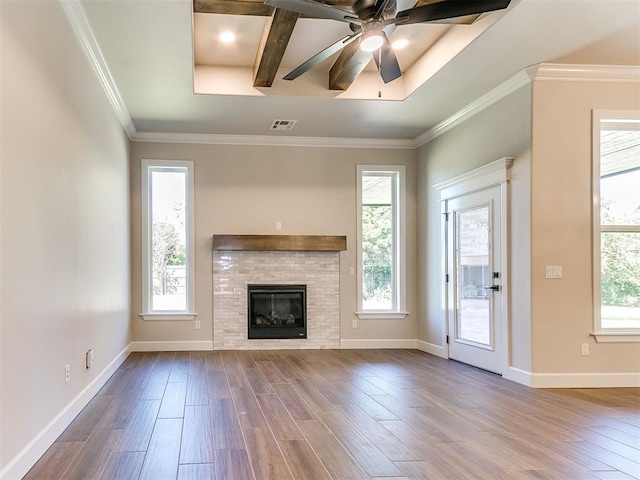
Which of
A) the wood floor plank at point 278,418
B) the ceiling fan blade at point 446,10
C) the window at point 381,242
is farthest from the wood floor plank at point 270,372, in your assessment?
the ceiling fan blade at point 446,10

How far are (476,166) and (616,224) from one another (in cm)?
151

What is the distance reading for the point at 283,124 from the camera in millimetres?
6332

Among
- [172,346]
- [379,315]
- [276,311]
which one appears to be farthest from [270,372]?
[379,315]

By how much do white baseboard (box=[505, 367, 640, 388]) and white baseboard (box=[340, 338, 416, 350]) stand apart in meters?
2.58

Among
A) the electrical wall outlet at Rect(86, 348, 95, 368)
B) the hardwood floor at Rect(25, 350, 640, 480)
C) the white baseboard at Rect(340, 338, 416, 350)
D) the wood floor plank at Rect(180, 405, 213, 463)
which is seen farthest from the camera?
the white baseboard at Rect(340, 338, 416, 350)

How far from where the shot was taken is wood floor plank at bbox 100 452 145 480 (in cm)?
259

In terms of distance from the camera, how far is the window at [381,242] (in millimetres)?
7137

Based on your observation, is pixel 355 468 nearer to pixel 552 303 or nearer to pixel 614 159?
pixel 552 303

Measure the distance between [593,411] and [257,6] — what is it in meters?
3.91

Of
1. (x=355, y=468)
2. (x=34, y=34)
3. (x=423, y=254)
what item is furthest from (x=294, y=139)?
(x=355, y=468)

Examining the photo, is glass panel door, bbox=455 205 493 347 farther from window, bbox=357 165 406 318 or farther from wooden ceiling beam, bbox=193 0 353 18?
wooden ceiling beam, bbox=193 0 353 18

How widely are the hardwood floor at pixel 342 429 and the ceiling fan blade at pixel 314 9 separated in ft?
8.63

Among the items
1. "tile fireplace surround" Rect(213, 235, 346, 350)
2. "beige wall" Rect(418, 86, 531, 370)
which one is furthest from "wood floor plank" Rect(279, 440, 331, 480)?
"tile fireplace surround" Rect(213, 235, 346, 350)

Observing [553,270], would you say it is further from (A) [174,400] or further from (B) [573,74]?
(A) [174,400]
